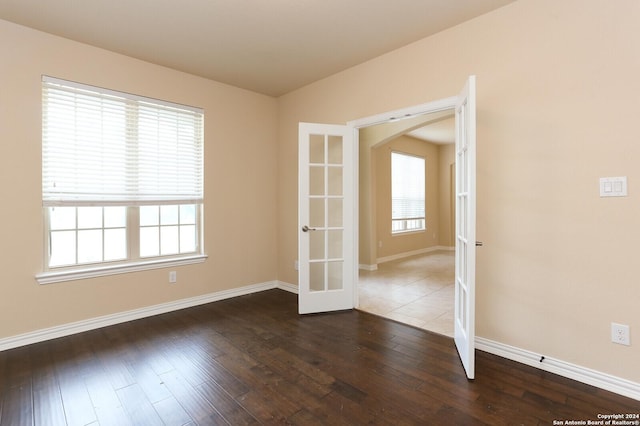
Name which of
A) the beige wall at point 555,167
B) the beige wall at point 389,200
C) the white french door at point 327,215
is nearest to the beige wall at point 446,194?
the beige wall at point 389,200

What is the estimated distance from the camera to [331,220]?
349 cm

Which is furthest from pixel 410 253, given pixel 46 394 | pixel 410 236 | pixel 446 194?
pixel 46 394

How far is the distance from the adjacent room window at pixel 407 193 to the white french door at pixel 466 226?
14.3 ft

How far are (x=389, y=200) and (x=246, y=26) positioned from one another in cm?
472

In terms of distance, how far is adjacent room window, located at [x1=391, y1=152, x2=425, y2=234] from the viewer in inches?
274

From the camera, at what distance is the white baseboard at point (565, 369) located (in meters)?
1.90

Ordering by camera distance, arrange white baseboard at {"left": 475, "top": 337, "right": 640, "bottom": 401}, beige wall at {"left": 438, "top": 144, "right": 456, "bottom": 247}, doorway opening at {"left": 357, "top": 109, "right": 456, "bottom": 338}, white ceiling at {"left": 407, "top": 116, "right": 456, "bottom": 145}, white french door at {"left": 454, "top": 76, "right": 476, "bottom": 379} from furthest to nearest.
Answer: beige wall at {"left": 438, "top": 144, "right": 456, "bottom": 247} → white ceiling at {"left": 407, "top": 116, "right": 456, "bottom": 145} → doorway opening at {"left": 357, "top": 109, "right": 456, "bottom": 338} → white french door at {"left": 454, "top": 76, "right": 476, "bottom": 379} → white baseboard at {"left": 475, "top": 337, "right": 640, "bottom": 401}

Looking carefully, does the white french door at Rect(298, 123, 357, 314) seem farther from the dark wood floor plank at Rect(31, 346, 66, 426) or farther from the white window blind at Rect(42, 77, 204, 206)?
the dark wood floor plank at Rect(31, 346, 66, 426)

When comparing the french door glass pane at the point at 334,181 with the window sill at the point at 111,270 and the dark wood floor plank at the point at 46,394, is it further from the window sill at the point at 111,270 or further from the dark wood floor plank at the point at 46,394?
the dark wood floor plank at the point at 46,394

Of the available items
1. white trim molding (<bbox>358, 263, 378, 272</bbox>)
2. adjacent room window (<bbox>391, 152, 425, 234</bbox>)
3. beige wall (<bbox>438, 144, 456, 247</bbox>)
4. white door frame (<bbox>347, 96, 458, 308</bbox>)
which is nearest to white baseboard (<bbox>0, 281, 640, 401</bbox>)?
white door frame (<bbox>347, 96, 458, 308</bbox>)

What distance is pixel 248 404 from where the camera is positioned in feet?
6.03

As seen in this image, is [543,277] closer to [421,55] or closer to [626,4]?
[626,4]

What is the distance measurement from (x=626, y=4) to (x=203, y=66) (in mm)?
3587

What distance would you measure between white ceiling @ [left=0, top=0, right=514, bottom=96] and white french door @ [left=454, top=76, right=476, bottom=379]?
0.87 meters
